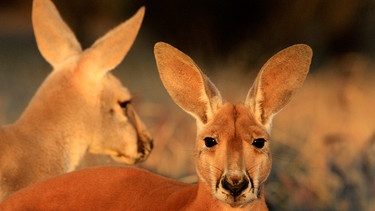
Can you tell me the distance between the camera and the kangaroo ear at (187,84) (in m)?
6.18

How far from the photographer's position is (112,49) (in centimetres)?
791

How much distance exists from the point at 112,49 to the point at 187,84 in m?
1.72

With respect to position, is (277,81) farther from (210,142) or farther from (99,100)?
(99,100)

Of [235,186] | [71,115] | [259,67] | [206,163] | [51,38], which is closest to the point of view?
[235,186]

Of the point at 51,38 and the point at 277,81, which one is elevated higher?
the point at 277,81

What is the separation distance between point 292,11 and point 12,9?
2.17 metres

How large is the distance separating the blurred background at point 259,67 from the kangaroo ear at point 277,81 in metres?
2.00

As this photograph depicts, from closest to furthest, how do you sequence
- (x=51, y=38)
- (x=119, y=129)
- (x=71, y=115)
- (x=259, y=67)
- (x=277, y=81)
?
(x=277, y=81), (x=71, y=115), (x=119, y=129), (x=51, y=38), (x=259, y=67)

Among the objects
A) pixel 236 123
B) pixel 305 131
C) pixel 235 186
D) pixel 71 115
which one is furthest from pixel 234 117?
pixel 305 131

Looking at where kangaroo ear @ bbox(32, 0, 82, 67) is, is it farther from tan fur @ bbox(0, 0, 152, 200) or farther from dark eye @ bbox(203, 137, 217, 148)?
dark eye @ bbox(203, 137, 217, 148)

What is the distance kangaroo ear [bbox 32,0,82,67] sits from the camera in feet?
27.1

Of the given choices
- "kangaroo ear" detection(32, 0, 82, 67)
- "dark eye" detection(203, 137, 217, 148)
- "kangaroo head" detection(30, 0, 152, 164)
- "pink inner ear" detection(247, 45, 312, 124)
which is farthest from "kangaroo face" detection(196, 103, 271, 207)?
"kangaroo ear" detection(32, 0, 82, 67)

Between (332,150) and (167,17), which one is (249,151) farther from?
(167,17)

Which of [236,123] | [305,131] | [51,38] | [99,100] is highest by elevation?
[236,123]
